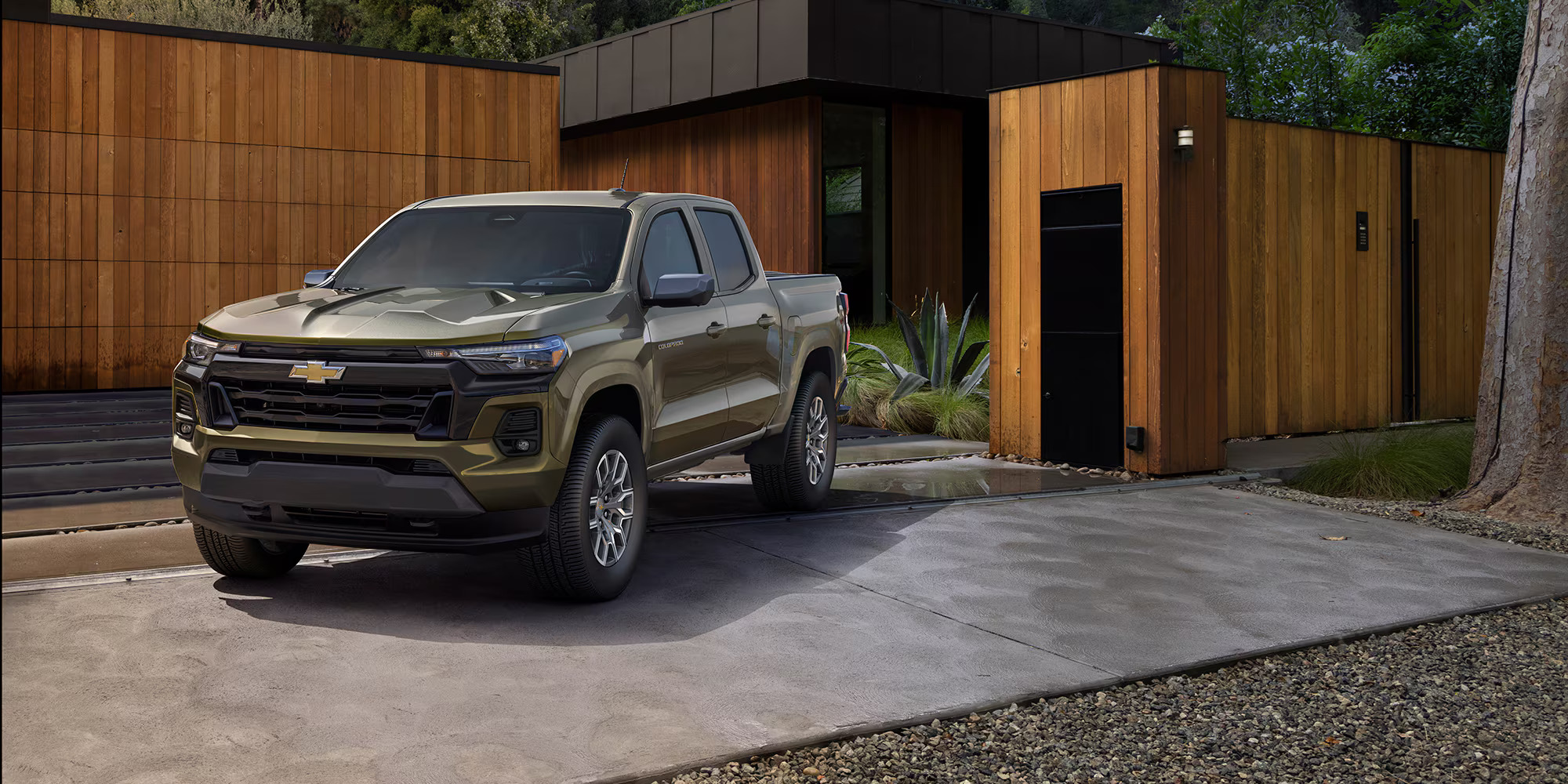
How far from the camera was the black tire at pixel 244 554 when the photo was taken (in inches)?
236

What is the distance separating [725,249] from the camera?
7.83 m

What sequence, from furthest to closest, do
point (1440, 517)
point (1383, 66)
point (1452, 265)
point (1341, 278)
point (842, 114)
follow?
1. point (1383, 66)
2. point (842, 114)
3. point (1452, 265)
4. point (1341, 278)
5. point (1440, 517)

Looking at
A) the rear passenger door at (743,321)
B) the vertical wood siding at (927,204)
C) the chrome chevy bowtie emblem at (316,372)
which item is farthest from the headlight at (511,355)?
the vertical wood siding at (927,204)

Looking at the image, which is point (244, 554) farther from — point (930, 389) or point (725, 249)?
point (930, 389)

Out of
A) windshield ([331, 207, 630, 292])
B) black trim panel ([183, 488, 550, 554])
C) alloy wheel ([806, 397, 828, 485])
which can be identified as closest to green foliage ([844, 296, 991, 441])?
alloy wheel ([806, 397, 828, 485])

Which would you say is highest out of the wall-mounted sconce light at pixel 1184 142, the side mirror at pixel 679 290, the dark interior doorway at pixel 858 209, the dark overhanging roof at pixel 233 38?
the dark overhanging roof at pixel 233 38

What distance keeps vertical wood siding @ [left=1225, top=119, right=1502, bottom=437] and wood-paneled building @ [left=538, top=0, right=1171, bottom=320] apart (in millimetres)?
5915

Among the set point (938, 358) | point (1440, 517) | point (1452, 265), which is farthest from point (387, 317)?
point (1452, 265)

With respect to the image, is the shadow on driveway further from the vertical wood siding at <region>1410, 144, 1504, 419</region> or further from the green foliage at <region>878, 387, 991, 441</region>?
the vertical wood siding at <region>1410, 144, 1504, 419</region>

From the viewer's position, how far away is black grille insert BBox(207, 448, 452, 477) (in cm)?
535

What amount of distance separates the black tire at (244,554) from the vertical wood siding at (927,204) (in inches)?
546

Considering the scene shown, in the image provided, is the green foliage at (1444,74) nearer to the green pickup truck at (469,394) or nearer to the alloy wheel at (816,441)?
the alloy wheel at (816,441)

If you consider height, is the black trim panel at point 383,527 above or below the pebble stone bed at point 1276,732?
above

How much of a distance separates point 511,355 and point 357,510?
88cm
